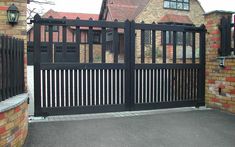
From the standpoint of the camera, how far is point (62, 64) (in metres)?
6.55

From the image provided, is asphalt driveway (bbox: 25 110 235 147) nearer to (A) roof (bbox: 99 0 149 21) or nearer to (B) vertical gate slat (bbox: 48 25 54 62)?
(B) vertical gate slat (bbox: 48 25 54 62)

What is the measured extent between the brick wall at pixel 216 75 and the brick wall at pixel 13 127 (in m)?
4.84

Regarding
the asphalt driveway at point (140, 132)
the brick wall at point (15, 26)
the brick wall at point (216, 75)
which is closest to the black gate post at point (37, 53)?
the brick wall at point (15, 26)

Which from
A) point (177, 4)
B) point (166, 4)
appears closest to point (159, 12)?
point (166, 4)

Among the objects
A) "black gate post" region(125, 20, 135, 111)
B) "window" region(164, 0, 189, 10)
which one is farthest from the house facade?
"black gate post" region(125, 20, 135, 111)

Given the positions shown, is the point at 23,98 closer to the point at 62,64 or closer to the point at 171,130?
the point at 62,64

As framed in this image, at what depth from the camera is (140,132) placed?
5551 millimetres

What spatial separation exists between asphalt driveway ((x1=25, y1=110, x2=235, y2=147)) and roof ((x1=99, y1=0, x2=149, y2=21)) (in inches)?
753

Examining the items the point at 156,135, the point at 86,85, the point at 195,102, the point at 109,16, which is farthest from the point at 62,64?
the point at 109,16

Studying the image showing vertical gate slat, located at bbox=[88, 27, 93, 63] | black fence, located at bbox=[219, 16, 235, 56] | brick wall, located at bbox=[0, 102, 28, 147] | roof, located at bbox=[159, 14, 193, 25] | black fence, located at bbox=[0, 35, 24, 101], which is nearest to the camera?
brick wall, located at bbox=[0, 102, 28, 147]

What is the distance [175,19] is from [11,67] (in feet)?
69.7

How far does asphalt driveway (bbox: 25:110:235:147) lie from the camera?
4918 mm

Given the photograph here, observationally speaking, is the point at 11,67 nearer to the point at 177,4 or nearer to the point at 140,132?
the point at 140,132

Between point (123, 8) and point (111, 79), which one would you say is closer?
point (111, 79)
